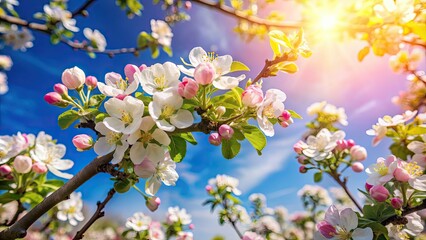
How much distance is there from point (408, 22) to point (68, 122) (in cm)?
129

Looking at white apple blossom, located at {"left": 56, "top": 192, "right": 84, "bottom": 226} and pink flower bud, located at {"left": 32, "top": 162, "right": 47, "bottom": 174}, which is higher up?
pink flower bud, located at {"left": 32, "top": 162, "right": 47, "bottom": 174}

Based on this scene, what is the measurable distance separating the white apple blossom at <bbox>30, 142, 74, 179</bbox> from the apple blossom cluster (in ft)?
2.46

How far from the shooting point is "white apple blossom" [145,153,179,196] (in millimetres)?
918

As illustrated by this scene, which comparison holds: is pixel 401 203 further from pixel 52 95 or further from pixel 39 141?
pixel 39 141

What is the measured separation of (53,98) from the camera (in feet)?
2.75

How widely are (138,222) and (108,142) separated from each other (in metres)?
1.39

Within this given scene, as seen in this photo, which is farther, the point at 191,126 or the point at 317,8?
the point at 317,8

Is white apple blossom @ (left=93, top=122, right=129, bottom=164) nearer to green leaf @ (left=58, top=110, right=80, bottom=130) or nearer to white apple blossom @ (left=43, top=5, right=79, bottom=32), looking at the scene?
green leaf @ (left=58, top=110, right=80, bottom=130)

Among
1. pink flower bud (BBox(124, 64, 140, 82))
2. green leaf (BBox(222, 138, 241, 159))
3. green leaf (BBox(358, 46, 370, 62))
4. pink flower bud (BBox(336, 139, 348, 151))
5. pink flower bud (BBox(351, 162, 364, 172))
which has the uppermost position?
green leaf (BBox(358, 46, 370, 62))

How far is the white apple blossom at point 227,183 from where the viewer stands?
2.54m

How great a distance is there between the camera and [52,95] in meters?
0.84

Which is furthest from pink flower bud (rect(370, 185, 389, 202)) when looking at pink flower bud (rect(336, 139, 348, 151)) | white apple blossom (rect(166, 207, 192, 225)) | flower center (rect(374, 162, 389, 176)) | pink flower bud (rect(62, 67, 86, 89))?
white apple blossom (rect(166, 207, 192, 225))

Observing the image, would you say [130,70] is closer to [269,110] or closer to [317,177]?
[269,110]

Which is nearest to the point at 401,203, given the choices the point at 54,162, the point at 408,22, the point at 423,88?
the point at 408,22
